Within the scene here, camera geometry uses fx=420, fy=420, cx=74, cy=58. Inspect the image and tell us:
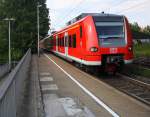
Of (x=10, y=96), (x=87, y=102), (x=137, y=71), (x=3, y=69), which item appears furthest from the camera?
(x=3, y=69)

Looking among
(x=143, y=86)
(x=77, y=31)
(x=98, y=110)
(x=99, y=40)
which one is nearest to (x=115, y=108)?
(x=98, y=110)

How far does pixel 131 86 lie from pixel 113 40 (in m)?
3.54

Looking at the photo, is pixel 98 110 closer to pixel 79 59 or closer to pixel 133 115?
pixel 133 115

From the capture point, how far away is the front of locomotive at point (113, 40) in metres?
19.6

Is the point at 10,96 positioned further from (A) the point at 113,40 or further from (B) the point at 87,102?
(A) the point at 113,40

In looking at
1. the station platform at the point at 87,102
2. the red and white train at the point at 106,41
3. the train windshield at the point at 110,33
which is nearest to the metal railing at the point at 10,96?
the station platform at the point at 87,102

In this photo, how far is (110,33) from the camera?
65.7 ft

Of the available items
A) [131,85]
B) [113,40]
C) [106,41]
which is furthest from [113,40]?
[131,85]

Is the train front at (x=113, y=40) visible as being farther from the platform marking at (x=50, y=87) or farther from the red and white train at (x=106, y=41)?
the platform marking at (x=50, y=87)

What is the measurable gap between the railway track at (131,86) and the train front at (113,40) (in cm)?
85

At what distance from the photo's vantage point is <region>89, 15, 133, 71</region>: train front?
19.6 metres

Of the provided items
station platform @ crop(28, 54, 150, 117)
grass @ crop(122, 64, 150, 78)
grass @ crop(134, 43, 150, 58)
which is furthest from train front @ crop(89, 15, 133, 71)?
grass @ crop(134, 43, 150, 58)

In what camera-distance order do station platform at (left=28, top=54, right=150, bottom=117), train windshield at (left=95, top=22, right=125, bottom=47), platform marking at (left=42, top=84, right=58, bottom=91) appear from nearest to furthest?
1. station platform at (left=28, top=54, right=150, bottom=117)
2. platform marking at (left=42, top=84, right=58, bottom=91)
3. train windshield at (left=95, top=22, right=125, bottom=47)

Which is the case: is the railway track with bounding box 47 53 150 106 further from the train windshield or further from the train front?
the train windshield
